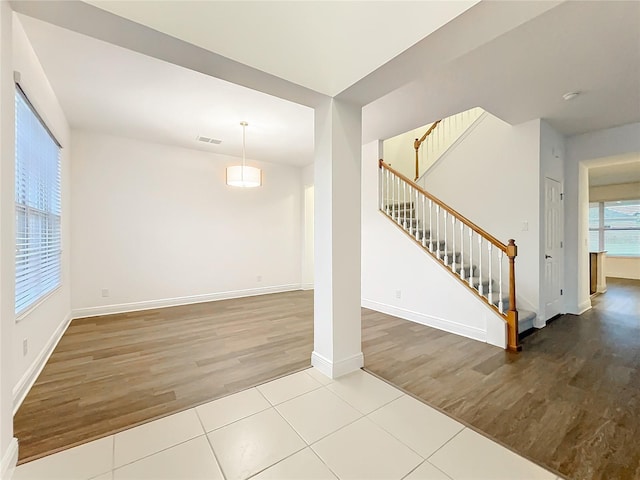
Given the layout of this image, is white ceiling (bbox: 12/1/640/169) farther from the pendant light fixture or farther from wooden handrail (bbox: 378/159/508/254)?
wooden handrail (bbox: 378/159/508/254)

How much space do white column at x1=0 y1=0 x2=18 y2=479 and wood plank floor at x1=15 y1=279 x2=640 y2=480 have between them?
0.22 metres

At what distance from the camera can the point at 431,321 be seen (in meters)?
3.71

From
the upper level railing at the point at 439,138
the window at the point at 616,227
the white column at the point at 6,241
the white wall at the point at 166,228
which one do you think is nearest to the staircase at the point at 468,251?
the upper level railing at the point at 439,138

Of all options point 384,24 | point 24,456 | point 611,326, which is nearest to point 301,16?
point 384,24

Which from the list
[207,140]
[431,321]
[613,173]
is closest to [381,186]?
[431,321]

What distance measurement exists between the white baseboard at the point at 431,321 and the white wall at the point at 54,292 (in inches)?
155

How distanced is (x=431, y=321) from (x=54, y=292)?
4.58 m

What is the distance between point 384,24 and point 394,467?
8.41 feet

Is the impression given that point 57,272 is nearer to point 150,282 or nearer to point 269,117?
point 150,282

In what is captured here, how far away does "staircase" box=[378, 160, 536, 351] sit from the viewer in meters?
3.11

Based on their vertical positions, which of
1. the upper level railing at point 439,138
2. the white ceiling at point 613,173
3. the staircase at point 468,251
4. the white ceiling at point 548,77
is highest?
the upper level railing at point 439,138

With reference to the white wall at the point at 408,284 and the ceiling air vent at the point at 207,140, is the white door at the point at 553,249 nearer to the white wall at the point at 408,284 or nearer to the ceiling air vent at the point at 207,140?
the white wall at the point at 408,284

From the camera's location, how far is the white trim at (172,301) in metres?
4.17

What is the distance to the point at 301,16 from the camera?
5.82 feet
